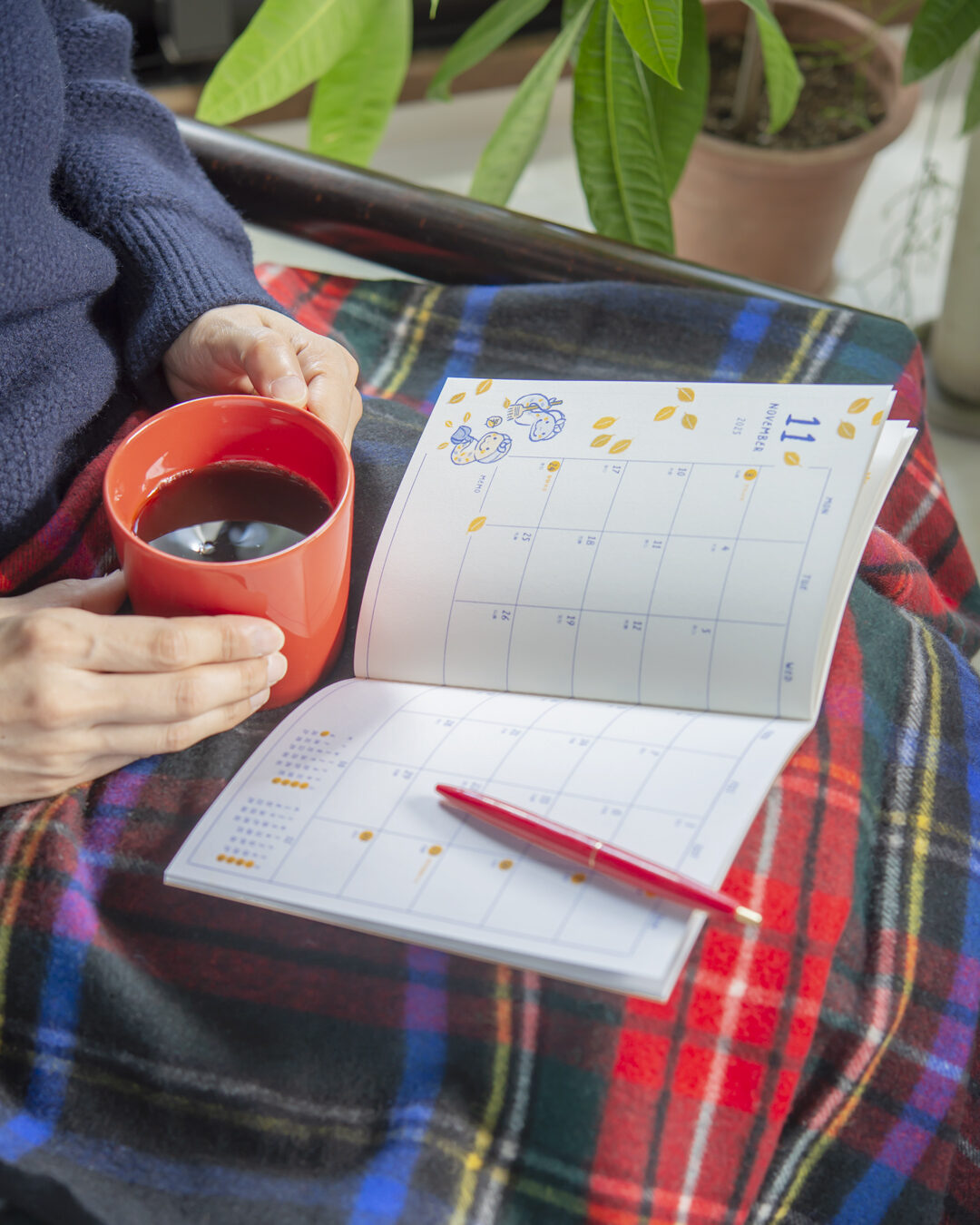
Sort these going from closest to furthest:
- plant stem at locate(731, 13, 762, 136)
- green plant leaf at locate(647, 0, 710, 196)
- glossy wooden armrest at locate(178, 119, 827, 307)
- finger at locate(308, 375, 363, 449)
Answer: finger at locate(308, 375, 363, 449) → glossy wooden armrest at locate(178, 119, 827, 307) → green plant leaf at locate(647, 0, 710, 196) → plant stem at locate(731, 13, 762, 136)

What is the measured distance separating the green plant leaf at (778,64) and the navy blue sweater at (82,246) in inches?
17.2

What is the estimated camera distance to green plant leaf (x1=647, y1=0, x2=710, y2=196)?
92 centimetres

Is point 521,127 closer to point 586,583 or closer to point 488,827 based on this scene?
point 586,583

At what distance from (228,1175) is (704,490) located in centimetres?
39

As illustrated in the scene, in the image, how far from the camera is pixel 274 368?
2.01 feet

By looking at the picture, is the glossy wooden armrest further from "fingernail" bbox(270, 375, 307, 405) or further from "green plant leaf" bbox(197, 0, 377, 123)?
"fingernail" bbox(270, 375, 307, 405)

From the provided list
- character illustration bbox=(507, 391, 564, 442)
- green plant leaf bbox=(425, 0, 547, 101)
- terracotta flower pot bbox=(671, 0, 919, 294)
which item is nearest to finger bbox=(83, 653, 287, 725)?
character illustration bbox=(507, 391, 564, 442)

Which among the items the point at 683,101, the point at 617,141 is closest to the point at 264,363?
the point at 617,141

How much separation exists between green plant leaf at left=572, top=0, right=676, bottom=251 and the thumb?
51cm

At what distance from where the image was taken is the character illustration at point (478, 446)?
2.01ft

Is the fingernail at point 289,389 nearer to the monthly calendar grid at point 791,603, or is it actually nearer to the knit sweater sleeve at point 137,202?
the knit sweater sleeve at point 137,202

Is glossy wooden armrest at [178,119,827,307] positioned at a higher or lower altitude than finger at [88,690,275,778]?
higher

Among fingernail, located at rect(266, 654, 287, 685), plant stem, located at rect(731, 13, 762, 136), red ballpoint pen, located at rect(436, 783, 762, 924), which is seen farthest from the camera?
plant stem, located at rect(731, 13, 762, 136)

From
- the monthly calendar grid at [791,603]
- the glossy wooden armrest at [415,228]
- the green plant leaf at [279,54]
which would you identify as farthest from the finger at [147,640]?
the green plant leaf at [279,54]
